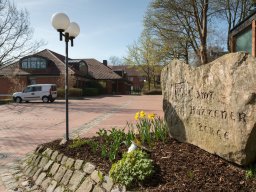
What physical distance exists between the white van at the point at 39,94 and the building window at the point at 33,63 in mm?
15199

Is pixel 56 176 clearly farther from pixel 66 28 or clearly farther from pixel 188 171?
pixel 66 28

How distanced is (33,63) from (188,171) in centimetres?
4531

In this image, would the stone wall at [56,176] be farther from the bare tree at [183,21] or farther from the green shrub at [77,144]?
the bare tree at [183,21]

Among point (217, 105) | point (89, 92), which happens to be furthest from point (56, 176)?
point (89, 92)

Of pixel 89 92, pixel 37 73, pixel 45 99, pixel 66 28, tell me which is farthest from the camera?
pixel 37 73

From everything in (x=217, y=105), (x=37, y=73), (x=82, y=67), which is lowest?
(x=217, y=105)

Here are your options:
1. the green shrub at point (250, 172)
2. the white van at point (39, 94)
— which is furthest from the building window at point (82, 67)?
the green shrub at point (250, 172)

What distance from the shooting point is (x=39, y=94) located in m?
31.8

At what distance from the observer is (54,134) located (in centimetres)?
1174

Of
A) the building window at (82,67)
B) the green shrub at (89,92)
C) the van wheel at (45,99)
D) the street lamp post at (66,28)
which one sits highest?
the building window at (82,67)

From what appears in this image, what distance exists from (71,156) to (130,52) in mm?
56251

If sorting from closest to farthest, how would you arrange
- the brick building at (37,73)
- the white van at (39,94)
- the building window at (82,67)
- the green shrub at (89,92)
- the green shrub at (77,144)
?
the green shrub at (77,144)
the white van at (39,94)
the brick building at (37,73)
the green shrub at (89,92)
the building window at (82,67)

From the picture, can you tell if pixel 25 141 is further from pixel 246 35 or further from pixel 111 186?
pixel 246 35

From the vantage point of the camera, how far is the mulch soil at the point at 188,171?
4.26 m
